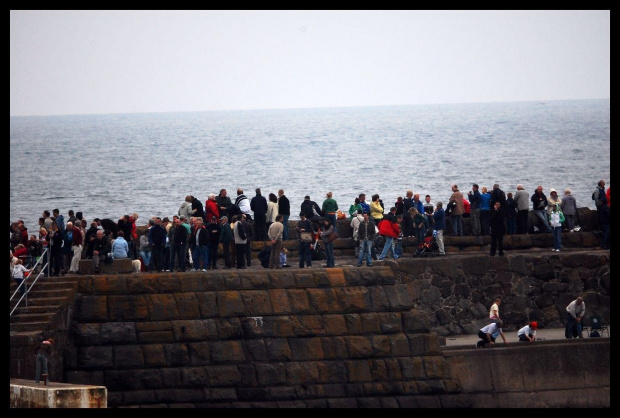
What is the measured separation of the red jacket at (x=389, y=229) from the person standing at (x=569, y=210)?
4.48 m

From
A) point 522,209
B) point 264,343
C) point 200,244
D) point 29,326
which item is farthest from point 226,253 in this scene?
point 522,209

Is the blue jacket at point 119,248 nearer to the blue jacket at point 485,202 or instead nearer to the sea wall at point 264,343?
the sea wall at point 264,343

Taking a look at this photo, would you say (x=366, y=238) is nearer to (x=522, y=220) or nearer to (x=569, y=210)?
(x=522, y=220)

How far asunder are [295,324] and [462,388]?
11.7 feet

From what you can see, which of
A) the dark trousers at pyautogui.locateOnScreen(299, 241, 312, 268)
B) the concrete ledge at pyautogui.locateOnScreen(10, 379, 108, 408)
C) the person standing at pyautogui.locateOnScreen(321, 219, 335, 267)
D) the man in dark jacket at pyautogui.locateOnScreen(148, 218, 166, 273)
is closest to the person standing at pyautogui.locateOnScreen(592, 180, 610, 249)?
the person standing at pyautogui.locateOnScreen(321, 219, 335, 267)

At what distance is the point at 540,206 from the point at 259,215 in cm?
659

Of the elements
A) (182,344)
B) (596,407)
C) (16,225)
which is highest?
(16,225)

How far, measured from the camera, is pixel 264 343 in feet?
87.2
